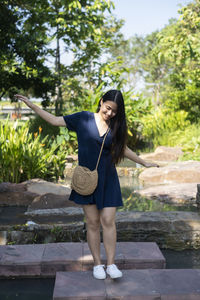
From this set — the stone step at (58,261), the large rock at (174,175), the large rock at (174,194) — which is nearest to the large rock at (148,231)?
the stone step at (58,261)

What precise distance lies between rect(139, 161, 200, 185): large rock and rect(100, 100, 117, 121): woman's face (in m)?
5.07

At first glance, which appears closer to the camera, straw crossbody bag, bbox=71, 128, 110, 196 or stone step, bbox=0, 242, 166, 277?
straw crossbody bag, bbox=71, 128, 110, 196

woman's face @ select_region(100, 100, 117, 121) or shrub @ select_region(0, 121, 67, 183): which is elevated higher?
woman's face @ select_region(100, 100, 117, 121)

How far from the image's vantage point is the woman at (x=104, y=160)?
9.55 ft

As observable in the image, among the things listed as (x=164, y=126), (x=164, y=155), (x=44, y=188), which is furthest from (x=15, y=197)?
(x=164, y=126)

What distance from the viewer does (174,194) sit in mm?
6371

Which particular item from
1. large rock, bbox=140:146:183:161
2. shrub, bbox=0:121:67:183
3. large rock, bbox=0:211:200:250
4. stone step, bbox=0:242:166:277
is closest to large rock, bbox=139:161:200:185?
large rock, bbox=140:146:183:161

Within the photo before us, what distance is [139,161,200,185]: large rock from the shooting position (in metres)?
7.64

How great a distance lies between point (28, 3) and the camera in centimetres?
1047

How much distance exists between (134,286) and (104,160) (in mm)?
982

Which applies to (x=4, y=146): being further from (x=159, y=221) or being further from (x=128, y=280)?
(x=128, y=280)

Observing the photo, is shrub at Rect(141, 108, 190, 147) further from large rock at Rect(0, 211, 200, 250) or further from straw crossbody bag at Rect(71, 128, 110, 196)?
straw crossbody bag at Rect(71, 128, 110, 196)

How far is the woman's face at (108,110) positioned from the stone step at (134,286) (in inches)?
49.9

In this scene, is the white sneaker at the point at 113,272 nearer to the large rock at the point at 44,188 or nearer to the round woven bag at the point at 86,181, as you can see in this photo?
the round woven bag at the point at 86,181
